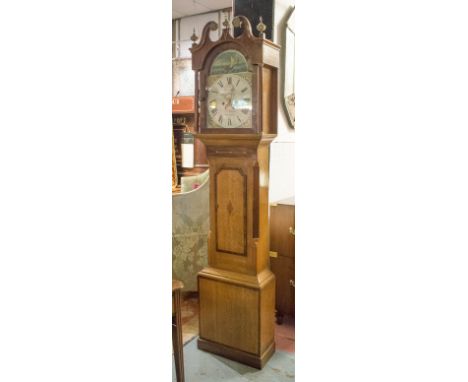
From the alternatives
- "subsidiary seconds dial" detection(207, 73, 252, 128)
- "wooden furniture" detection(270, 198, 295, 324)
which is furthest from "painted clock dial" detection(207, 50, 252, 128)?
"wooden furniture" detection(270, 198, 295, 324)

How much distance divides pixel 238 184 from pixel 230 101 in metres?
0.44

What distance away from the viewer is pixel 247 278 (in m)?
2.40

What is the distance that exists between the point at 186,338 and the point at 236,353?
0.42 m

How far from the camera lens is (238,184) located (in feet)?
7.84

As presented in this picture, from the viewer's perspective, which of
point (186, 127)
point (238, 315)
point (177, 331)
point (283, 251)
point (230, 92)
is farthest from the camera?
point (186, 127)

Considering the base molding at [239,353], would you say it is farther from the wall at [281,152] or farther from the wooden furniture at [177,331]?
the wall at [281,152]

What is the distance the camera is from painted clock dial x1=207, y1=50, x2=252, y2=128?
7.46 feet

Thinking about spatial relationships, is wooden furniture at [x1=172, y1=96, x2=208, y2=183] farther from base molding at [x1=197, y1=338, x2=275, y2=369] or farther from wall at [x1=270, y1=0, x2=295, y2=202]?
base molding at [x1=197, y1=338, x2=275, y2=369]

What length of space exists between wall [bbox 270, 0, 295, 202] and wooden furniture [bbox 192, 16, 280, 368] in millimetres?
682

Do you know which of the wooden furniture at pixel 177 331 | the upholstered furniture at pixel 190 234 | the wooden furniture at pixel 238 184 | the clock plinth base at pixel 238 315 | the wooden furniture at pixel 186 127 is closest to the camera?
the wooden furniture at pixel 177 331

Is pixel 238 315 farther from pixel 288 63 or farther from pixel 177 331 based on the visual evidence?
pixel 288 63

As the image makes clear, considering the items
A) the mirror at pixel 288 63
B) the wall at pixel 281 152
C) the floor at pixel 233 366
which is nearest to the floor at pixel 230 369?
the floor at pixel 233 366

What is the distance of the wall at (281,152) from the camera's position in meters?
3.07

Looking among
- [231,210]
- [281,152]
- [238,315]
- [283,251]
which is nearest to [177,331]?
[238,315]
